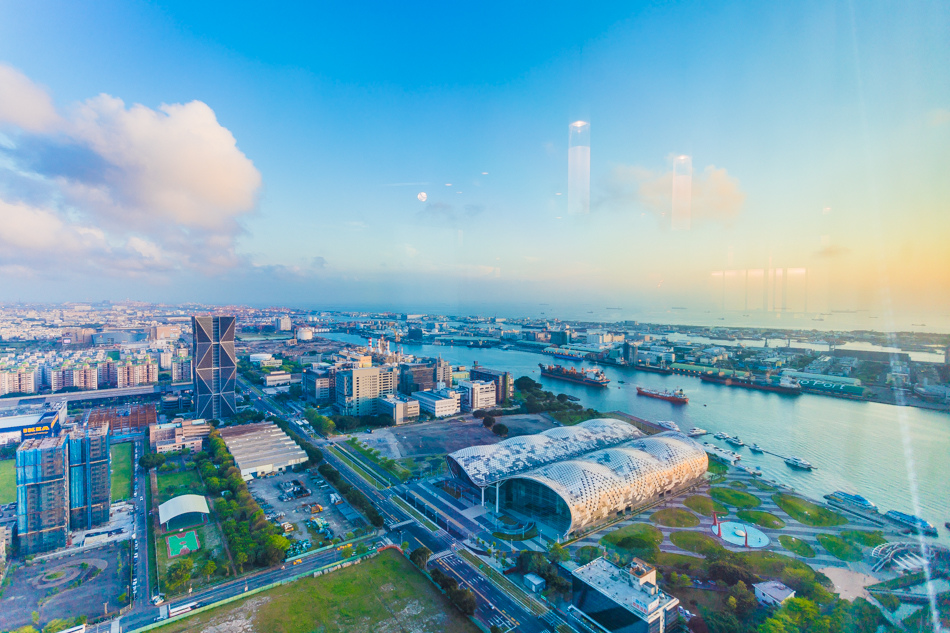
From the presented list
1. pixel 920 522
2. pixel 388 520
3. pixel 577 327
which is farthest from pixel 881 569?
pixel 577 327

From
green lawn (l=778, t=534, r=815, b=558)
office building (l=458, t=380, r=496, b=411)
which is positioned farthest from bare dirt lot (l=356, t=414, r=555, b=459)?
green lawn (l=778, t=534, r=815, b=558)

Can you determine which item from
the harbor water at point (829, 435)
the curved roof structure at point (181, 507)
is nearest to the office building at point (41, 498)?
the curved roof structure at point (181, 507)

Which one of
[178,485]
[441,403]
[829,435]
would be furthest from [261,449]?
[829,435]

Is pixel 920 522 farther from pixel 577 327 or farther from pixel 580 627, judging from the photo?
pixel 577 327

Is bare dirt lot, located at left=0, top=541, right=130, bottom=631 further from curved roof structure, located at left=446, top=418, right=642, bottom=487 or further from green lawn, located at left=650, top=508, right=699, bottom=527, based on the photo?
green lawn, located at left=650, top=508, right=699, bottom=527

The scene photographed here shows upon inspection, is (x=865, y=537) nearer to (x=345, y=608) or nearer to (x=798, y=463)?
(x=798, y=463)

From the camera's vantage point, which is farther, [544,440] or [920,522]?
[544,440]

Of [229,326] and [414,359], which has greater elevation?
[229,326]
